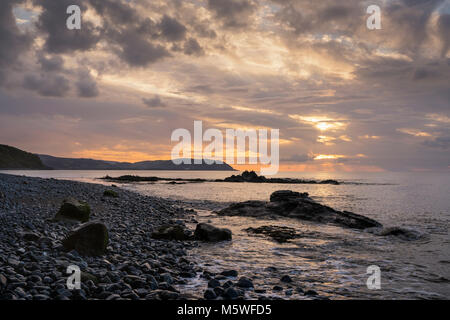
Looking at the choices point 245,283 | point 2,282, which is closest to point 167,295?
point 245,283

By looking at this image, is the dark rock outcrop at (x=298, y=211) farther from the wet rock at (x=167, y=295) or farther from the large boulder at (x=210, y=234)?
the wet rock at (x=167, y=295)

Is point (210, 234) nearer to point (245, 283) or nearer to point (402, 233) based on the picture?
point (245, 283)

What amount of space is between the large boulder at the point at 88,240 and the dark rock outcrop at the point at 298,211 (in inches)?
648

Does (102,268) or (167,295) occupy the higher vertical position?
(102,268)

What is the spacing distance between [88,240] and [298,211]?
1854 cm

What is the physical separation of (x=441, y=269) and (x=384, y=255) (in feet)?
7.05

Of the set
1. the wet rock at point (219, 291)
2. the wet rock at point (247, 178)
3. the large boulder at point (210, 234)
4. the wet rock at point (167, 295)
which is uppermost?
the wet rock at point (167, 295)

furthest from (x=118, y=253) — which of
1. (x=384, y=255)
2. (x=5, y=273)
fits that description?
(x=384, y=255)

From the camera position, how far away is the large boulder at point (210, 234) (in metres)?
14.2

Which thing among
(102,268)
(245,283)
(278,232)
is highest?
(102,268)

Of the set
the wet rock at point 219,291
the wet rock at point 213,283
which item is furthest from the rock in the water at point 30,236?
the wet rock at point 219,291

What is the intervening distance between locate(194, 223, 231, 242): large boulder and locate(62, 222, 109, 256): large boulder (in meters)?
5.56

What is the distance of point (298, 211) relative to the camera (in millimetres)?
24422

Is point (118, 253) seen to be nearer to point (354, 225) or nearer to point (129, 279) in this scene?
point (129, 279)
